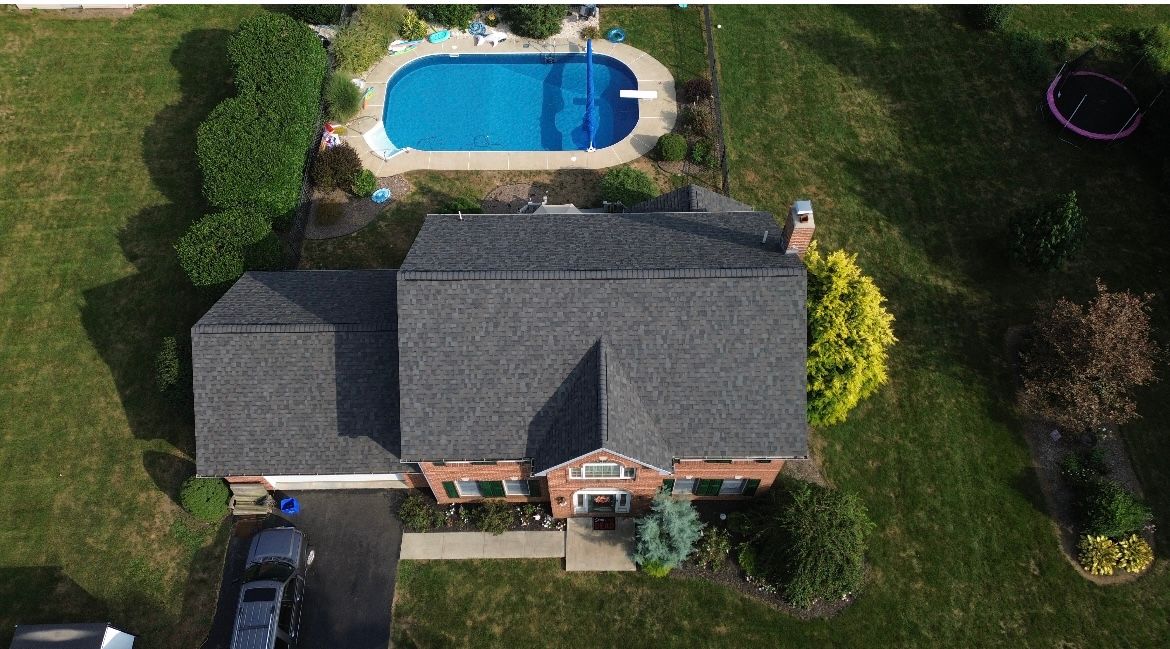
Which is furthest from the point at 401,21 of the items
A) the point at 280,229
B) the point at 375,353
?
the point at 375,353

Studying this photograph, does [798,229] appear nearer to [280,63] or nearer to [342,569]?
[342,569]

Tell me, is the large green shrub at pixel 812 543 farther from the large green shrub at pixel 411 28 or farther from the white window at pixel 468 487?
the large green shrub at pixel 411 28

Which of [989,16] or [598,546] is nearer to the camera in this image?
[598,546]

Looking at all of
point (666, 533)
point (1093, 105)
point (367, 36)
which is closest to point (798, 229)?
point (666, 533)

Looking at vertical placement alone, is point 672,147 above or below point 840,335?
below

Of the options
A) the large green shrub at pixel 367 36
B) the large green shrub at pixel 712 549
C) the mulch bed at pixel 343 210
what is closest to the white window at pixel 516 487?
the large green shrub at pixel 712 549

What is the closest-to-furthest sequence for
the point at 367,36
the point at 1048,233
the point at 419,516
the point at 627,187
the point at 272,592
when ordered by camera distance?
the point at 272,592 < the point at 419,516 < the point at 1048,233 < the point at 627,187 < the point at 367,36

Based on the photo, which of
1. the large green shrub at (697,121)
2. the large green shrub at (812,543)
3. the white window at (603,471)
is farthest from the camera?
the large green shrub at (697,121)
